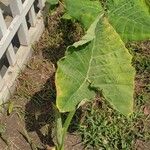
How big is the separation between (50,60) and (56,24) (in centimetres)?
32

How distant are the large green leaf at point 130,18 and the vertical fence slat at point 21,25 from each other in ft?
1.77

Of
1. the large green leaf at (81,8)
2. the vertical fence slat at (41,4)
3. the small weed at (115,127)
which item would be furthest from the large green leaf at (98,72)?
the vertical fence slat at (41,4)

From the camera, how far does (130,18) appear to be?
90.2 inches

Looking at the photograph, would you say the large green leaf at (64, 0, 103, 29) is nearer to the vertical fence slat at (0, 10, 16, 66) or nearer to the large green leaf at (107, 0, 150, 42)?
the large green leaf at (107, 0, 150, 42)

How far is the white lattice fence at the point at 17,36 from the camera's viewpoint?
2.54 meters

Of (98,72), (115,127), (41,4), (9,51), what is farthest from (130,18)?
(41,4)

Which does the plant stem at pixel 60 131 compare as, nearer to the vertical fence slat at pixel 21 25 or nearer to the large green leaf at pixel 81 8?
the large green leaf at pixel 81 8

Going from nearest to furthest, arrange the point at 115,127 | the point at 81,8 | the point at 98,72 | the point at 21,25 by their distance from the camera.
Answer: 1. the point at 98,72
2. the point at 81,8
3. the point at 115,127
4. the point at 21,25

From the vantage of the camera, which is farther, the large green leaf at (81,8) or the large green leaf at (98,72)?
the large green leaf at (81,8)

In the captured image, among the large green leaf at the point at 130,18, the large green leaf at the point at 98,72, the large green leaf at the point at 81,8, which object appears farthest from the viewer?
the large green leaf at the point at 81,8

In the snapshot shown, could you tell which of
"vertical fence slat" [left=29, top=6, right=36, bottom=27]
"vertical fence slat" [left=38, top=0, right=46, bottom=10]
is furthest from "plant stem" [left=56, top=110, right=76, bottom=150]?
"vertical fence slat" [left=38, top=0, right=46, bottom=10]

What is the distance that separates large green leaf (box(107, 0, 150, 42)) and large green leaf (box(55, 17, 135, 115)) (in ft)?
0.87

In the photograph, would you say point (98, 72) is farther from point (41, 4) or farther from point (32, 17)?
point (41, 4)

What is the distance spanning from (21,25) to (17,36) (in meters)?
0.21
